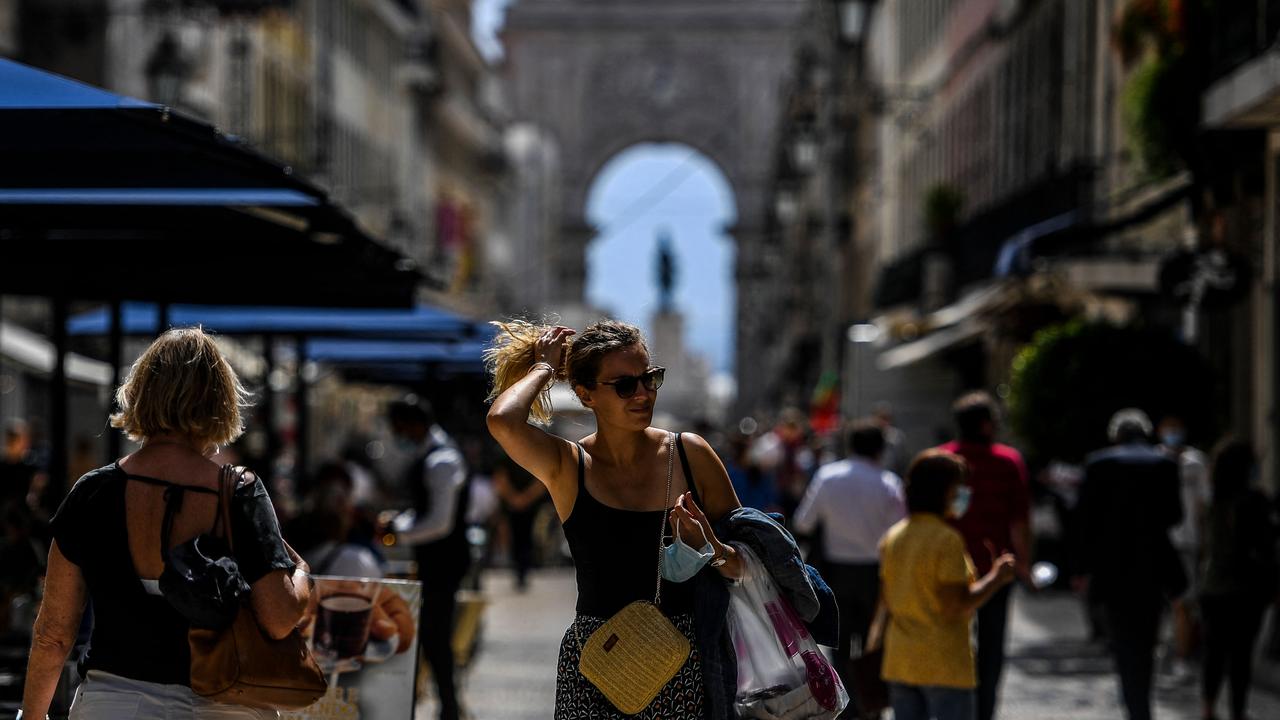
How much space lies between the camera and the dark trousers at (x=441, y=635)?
9.96m

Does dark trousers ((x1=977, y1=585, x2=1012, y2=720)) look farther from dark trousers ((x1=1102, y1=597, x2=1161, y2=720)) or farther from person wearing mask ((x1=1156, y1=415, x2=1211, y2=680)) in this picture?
person wearing mask ((x1=1156, y1=415, x2=1211, y2=680))

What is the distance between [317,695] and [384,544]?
683 centimetres

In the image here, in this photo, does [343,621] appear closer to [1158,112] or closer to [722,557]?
[722,557]

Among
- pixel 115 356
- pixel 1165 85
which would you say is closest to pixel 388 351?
pixel 1165 85

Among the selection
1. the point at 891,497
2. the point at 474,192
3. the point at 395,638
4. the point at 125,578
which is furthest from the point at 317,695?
the point at 474,192

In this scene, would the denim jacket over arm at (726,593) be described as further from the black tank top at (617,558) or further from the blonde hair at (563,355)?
the blonde hair at (563,355)

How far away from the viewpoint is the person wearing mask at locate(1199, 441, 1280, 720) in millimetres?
10922

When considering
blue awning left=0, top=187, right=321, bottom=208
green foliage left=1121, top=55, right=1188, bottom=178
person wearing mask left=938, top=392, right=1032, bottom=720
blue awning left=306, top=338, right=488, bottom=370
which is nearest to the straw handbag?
blue awning left=0, top=187, right=321, bottom=208

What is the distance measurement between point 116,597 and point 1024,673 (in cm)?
998

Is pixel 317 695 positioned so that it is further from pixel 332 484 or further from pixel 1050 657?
pixel 1050 657

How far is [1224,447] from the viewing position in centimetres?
1100

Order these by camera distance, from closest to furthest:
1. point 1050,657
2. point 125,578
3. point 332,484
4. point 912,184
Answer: point 125,578, point 332,484, point 1050,657, point 912,184

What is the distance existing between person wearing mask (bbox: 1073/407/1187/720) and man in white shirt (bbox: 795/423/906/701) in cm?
92

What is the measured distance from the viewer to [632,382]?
17.2 ft
